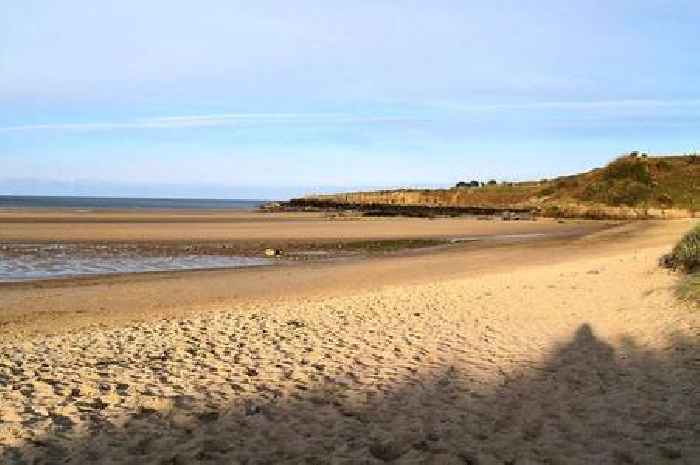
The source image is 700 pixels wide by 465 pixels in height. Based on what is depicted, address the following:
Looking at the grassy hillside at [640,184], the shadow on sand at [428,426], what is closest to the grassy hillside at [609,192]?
the grassy hillside at [640,184]

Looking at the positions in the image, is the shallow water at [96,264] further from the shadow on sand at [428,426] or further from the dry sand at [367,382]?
the shadow on sand at [428,426]

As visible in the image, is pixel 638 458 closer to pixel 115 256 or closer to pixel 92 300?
pixel 92 300

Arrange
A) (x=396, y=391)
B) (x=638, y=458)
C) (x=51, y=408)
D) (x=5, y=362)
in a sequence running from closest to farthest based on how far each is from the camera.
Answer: (x=638, y=458), (x=51, y=408), (x=396, y=391), (x=5, y=362)

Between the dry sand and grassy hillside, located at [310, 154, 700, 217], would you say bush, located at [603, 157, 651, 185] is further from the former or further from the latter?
the dry sand

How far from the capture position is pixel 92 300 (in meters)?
14.4

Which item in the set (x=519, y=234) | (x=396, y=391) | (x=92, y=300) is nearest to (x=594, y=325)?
(x=396, y=391)

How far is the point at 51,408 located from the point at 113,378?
1.14 metres

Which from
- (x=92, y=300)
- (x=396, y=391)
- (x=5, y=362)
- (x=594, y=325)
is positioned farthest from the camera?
(x=92, y=300)

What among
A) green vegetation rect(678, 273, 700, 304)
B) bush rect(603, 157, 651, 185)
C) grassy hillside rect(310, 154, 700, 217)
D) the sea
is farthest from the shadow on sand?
bush rect(603, 157, 651, 185)

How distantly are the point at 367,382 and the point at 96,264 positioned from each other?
16.5 meters

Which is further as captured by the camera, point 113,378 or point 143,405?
point 113,378

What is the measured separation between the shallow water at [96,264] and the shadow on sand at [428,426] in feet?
44.7

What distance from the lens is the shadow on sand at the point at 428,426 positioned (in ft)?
17.1

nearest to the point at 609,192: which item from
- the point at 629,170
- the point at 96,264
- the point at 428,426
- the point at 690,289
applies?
the point at 629,170
